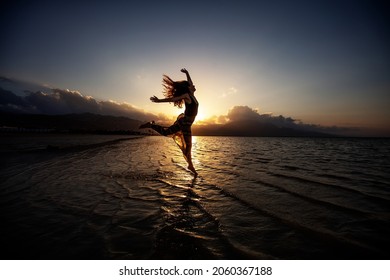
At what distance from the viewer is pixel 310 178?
26.9 ft

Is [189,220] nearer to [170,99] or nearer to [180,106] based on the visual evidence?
[170,99]

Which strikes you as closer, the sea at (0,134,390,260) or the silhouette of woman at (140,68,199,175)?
the sea at (0,134,390,260)

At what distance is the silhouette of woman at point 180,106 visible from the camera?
25.0 ft

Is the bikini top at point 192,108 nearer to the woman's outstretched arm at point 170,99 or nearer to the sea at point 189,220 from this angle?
the woman's outstretched arm at point 170,99

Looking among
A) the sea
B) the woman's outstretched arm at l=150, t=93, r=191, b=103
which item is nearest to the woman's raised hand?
the woman's outstretched arm at l=150, t=93, r=191, b=103

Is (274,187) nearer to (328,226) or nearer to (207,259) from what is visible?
(328,226)

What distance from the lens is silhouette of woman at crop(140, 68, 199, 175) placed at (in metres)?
7.63

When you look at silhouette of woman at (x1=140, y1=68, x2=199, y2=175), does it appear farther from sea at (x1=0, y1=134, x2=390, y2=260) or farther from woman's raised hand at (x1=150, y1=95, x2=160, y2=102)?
sea at (x1=0, y1=134, x2=390, y2=260)

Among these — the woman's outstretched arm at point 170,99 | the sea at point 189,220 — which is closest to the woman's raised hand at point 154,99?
the woman's outstretched arm at point 170,99

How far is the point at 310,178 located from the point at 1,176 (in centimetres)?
1166

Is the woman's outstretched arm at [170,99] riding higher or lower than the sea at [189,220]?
higher

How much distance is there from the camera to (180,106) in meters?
8.14

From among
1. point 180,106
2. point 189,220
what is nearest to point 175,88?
point 180,106
